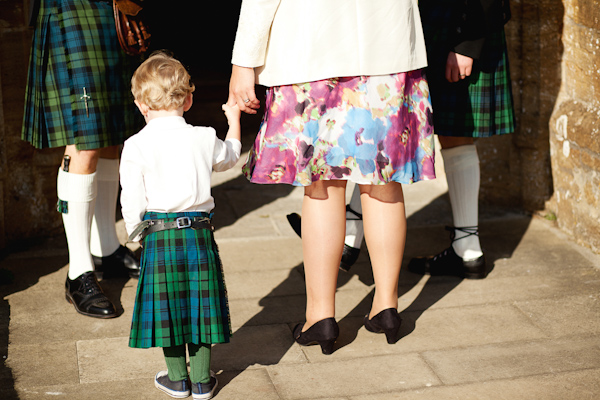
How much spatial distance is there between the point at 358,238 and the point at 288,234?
2.23 ft

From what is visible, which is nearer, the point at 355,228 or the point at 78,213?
the point at 78,213

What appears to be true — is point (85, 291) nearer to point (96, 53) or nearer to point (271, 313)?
point (271, 313)

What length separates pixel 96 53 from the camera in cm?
323

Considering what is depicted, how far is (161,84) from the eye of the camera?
247cm

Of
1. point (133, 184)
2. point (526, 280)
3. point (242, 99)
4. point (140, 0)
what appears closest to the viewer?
point (133, 184)

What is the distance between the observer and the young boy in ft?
8.10

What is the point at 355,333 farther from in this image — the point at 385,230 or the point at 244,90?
the point at 244,90

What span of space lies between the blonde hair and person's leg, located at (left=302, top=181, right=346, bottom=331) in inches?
23.4

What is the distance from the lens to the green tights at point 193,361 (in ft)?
8.45

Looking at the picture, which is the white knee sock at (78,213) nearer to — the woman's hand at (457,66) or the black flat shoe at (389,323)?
the black flat shoe at (389,323)

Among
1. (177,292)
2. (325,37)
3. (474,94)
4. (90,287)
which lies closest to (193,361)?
(177,292)

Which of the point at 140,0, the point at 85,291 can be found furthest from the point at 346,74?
the point at 85,291

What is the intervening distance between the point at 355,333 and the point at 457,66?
1.15 metres

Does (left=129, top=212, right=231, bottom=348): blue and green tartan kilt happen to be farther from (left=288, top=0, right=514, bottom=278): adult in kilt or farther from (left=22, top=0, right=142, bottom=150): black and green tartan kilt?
(left=288, top=0, right=514, bottom=278): adult in kilt
